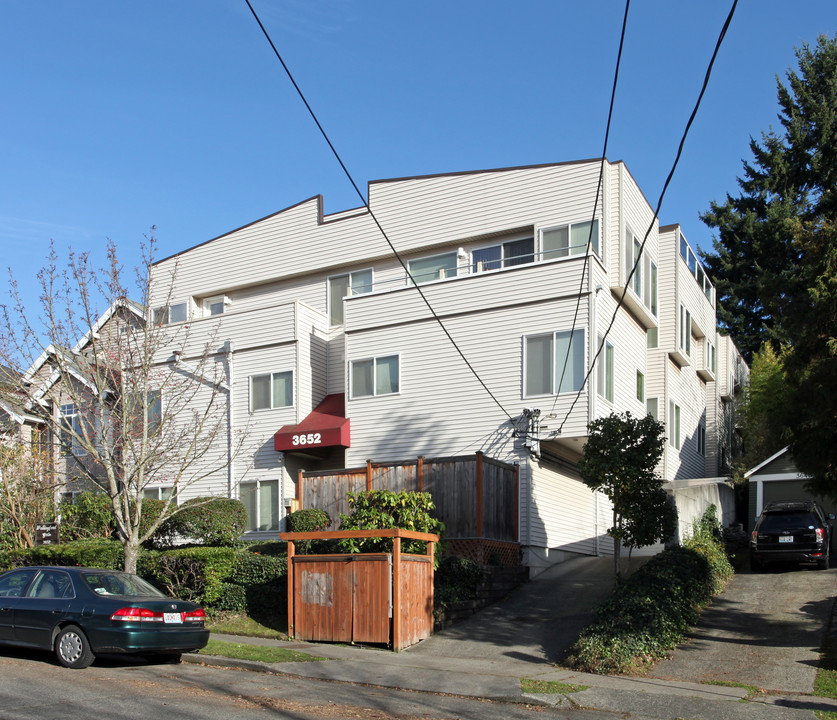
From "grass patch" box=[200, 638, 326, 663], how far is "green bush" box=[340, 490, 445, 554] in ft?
6.66

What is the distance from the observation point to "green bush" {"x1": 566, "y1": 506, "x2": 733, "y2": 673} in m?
12.4

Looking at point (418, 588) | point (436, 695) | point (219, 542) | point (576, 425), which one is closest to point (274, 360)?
point (219, 542)

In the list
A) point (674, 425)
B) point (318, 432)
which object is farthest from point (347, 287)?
point (674, 425)

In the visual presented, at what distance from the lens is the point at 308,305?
1050 inches

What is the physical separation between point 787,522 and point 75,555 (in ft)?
53.4

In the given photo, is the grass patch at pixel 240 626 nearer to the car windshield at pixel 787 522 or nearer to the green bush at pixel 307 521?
the green bush at pixel 307 521

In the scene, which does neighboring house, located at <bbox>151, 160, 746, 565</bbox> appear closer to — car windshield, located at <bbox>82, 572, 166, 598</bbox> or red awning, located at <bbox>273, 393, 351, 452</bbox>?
red awning, located at <bbox>273, 393, 351, 452</bbox>

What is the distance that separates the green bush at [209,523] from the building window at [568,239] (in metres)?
10.2

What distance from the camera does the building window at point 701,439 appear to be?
32.4m

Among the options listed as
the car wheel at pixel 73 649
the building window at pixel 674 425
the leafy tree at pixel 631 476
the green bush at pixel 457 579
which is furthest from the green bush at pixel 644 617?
the building window at pixel 674 425

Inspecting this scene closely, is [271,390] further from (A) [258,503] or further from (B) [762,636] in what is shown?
(B) [762,636]

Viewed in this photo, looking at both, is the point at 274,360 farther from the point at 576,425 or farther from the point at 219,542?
the point at 576,425

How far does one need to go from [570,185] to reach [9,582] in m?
16.0

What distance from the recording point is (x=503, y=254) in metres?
24.0
